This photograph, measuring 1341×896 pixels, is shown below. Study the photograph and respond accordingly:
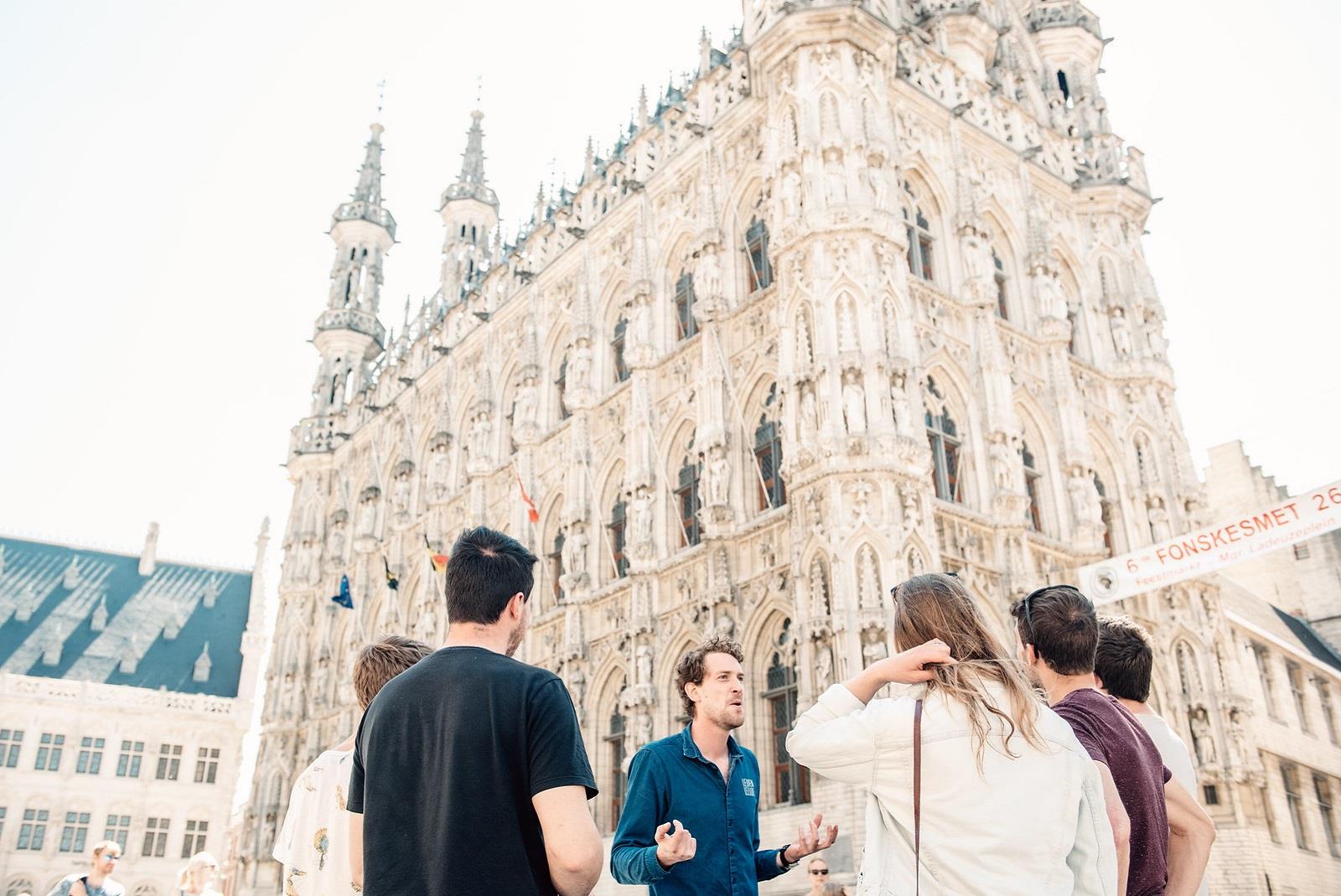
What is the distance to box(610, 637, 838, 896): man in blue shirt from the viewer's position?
167 inches

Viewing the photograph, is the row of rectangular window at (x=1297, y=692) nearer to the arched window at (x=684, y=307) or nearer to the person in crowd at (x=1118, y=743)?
the arched window at (x=684, y=307)

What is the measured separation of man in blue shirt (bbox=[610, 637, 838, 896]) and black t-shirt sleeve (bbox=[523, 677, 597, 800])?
41.6 inches

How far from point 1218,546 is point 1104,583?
1594mm

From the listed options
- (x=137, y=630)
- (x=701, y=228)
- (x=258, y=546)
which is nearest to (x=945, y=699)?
(x=701, y=228)

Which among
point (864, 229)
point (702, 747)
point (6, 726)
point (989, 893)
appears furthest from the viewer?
point (6, 726)

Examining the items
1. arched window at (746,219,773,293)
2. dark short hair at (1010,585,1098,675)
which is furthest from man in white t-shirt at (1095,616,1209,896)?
arched window at (746,219,773,293)

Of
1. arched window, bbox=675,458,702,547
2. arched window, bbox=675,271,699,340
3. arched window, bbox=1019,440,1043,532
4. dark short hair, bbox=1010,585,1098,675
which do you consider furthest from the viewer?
arched window, bbox=675,271,699,340

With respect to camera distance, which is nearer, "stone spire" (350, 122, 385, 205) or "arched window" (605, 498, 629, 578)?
"arched window" (605, 498, 629, 578)

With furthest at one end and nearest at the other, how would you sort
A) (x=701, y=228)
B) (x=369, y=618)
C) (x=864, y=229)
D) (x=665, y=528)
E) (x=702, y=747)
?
(x=369, y=618)
(x=701, y=228)
(x=665, y=528)
(x=864, y=229)
(x=702, y=747)

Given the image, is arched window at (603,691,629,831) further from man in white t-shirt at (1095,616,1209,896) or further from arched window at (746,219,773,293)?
man in white t-shirt at (1095,616,1209,896)

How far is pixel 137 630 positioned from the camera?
143 ft

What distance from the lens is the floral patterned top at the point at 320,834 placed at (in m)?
4.40

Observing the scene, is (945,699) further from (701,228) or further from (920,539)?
(701,228)

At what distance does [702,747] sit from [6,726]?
40501mm
